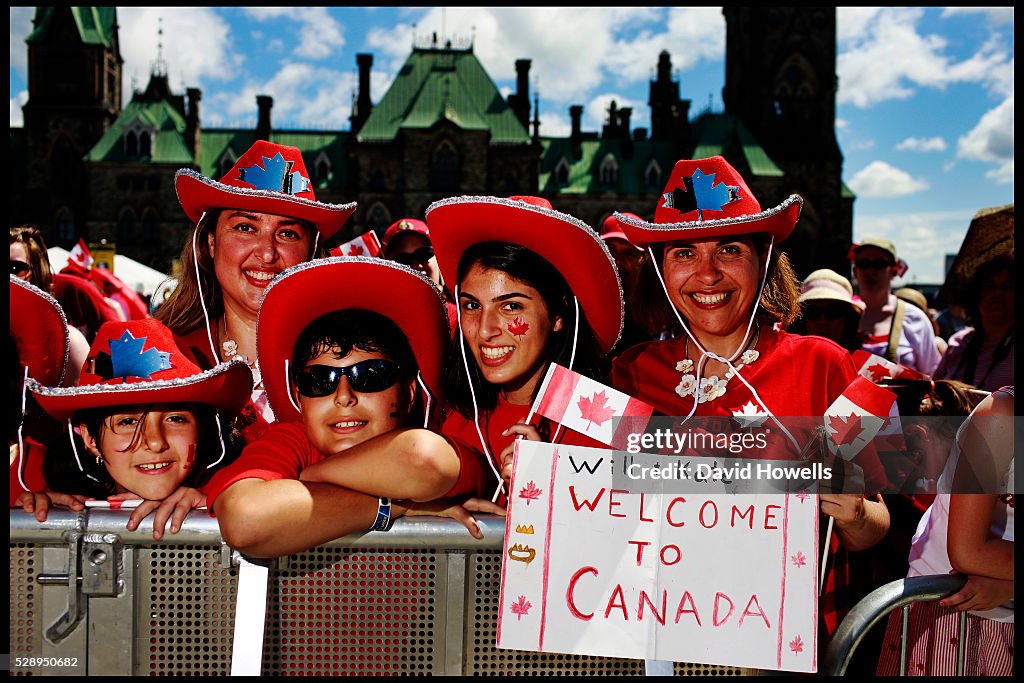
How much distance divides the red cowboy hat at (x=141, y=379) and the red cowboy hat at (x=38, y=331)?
0.23m

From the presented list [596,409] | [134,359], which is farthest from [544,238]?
[134,359]

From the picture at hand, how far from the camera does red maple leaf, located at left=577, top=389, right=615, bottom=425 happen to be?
1914 mm

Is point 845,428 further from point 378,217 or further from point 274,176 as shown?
point 378,217

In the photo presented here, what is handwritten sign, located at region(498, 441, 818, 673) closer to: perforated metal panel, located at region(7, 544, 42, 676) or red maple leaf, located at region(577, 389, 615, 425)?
red maple leaf, located at region(577, 389, 615, 425)

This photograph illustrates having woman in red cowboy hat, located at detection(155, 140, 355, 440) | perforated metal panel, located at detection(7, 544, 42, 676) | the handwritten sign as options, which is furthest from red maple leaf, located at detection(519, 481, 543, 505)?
woman in red cowboy hat, located at detection(155, 140, 355, 440)

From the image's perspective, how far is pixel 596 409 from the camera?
192 cm

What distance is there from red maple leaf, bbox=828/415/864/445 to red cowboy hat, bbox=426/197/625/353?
740 mm

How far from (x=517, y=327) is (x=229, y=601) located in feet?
3.37

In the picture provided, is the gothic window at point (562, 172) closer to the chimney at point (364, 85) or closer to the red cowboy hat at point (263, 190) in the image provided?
the chimney at point (364, 85)

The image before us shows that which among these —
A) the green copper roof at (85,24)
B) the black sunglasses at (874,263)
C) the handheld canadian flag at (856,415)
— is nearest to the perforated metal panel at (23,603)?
the handheld canadian flag at (856,415)

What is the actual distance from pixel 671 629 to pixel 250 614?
0.94 metres

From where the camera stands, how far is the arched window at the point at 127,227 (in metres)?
41.2

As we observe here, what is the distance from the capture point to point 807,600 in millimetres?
1848

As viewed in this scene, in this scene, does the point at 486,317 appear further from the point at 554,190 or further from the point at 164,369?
the point at 554,190
